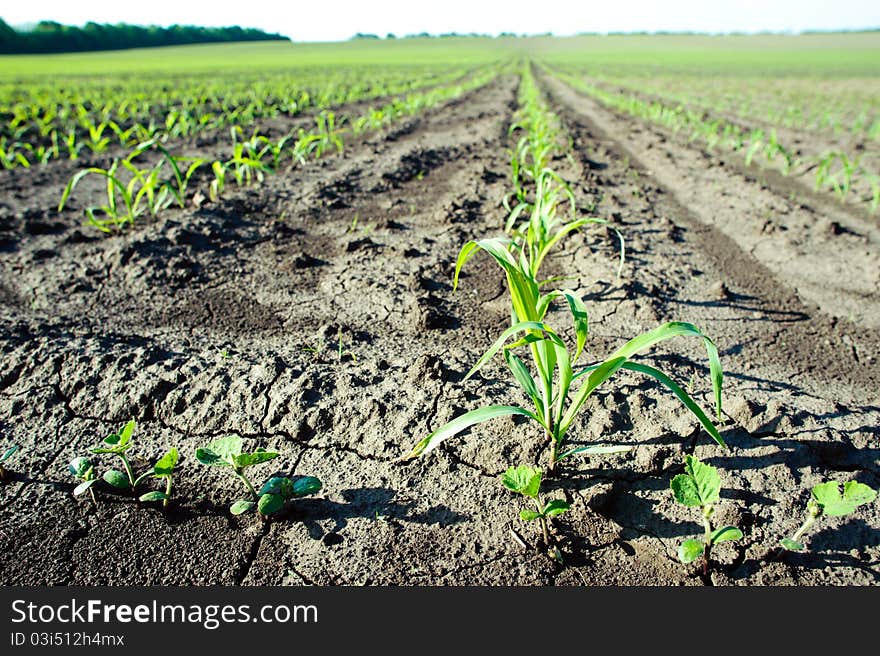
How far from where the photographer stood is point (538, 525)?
1.53 m

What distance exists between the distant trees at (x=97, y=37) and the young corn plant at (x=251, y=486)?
2192 inches

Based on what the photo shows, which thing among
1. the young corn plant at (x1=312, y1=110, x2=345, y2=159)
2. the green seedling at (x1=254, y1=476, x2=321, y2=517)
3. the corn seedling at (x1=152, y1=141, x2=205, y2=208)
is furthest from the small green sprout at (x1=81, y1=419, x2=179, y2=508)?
the young corn plant at (x1=312, y1=110, x2=345, y2=159)

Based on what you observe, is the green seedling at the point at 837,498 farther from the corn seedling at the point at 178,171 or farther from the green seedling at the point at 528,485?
the corn seedling at the point at 178,171

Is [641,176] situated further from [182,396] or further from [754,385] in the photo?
[182,396]

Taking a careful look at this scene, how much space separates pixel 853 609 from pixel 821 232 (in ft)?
11.4

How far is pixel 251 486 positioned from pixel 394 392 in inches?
24.3

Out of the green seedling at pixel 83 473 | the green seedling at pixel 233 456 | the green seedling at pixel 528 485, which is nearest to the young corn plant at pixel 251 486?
the green seedling at pixel 233 456

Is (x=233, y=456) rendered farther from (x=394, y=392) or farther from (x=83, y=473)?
(x=394, y=392)

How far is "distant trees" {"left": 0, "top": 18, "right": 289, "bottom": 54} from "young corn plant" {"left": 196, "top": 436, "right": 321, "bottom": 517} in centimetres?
5568

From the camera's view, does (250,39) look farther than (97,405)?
Yes

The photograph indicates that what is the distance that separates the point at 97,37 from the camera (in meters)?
51.7

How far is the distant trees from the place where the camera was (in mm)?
43281

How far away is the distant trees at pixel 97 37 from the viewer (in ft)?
142

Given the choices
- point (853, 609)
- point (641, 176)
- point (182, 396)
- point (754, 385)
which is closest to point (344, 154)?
point (641, 176)
